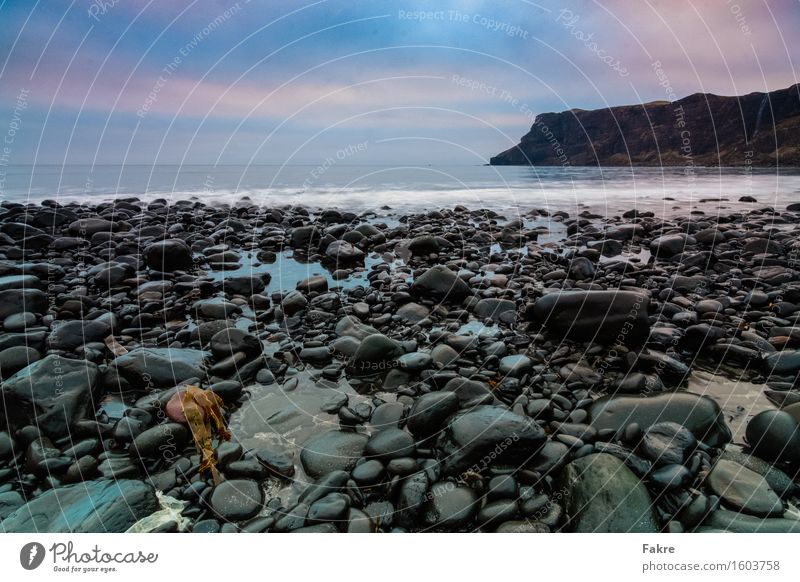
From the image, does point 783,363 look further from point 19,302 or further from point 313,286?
point 19,302

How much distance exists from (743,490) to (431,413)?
2423 millimetres

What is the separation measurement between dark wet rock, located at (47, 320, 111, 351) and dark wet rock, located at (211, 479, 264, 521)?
154 inches

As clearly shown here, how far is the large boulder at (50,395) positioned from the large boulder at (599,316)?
5.61 meters

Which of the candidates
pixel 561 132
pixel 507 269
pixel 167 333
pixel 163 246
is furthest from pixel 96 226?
pixel 561 132

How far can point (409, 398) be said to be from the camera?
4.55m

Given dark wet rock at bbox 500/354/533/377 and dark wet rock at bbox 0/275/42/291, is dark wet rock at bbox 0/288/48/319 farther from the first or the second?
dark wet rock at bbox 500/354/533/377

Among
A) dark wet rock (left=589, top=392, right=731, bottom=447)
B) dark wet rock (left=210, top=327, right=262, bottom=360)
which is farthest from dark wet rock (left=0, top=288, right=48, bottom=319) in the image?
dark wet rock (left=589, top=392, right=731, bottom=447)

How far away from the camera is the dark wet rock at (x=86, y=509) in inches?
119

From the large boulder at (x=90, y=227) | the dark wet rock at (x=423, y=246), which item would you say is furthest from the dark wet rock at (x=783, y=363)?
the large boulder at (x=90, y=227)

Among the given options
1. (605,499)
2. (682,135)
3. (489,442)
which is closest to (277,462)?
(489,442)

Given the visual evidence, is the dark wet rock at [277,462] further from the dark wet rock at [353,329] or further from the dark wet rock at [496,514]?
the dark wet rock at [353,329]

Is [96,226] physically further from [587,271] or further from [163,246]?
[587,271]
